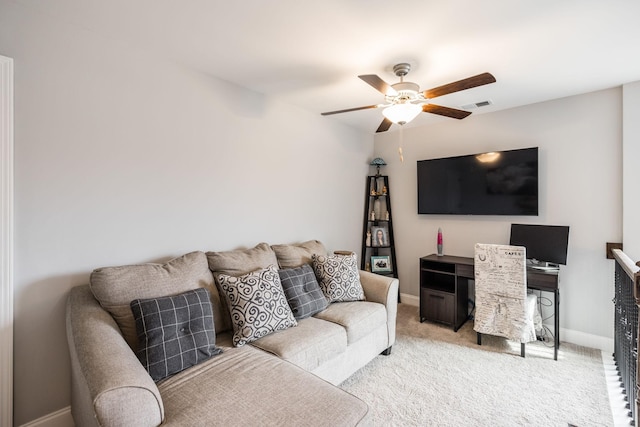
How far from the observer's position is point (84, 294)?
70.5 inches

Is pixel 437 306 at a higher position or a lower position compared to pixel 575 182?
lower

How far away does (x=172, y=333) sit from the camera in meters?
1.62

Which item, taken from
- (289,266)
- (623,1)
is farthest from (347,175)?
(623,1)

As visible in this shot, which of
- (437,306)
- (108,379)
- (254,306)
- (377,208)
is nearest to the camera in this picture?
(108,379)

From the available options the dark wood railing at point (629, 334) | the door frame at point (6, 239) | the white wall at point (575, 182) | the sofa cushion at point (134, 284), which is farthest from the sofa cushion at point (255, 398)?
the white wall at point (575, 182)

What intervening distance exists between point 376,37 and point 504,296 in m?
2.47

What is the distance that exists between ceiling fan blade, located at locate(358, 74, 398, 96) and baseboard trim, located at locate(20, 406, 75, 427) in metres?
2.78

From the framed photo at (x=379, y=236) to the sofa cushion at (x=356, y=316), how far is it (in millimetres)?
1568

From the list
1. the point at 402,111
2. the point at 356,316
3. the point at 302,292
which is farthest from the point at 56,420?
the point at 402,111

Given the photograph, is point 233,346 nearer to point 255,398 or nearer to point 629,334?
point 255,398

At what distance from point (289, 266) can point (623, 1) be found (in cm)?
277

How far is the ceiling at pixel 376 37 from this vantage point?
169cm

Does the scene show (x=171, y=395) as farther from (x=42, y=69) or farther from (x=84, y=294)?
(x=42, y=69)

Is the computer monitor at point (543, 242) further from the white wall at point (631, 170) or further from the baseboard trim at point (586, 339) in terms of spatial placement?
the baseboard trim at point (586, 339)
